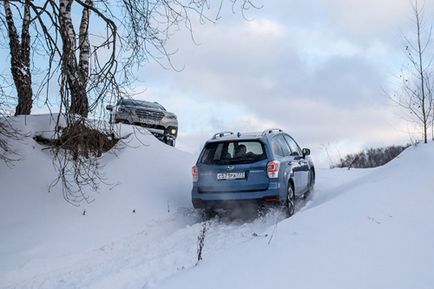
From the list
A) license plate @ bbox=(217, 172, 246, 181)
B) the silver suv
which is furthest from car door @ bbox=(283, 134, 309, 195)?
the silver suv

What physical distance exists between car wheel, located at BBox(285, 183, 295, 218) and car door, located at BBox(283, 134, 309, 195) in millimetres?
362

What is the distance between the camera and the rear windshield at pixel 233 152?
836 centimetres

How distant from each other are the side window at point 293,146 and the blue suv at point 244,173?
79 cm

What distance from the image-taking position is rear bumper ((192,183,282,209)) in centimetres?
809

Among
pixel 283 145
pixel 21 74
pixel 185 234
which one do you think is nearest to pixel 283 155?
pixel 283 145

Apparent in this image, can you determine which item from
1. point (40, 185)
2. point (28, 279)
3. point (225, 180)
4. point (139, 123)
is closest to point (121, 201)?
point (40, 185)

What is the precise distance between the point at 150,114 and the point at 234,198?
872 cm

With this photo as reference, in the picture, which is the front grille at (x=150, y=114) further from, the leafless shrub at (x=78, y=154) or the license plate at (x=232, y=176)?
the license plate at (x=232, y=176)

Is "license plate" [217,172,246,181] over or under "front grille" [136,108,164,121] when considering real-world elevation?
under

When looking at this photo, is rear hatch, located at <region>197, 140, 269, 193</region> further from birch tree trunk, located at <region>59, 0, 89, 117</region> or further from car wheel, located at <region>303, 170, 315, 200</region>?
birch tree trunk, located at <region>59, 0, 89, 117</region>

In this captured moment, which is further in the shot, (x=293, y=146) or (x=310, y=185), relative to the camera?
(x=310, y=185)

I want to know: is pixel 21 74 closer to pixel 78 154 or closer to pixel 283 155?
pixel 78 154

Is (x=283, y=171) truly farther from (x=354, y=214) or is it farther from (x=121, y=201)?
(x=121, y=201)

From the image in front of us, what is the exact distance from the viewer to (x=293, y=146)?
10.1m
